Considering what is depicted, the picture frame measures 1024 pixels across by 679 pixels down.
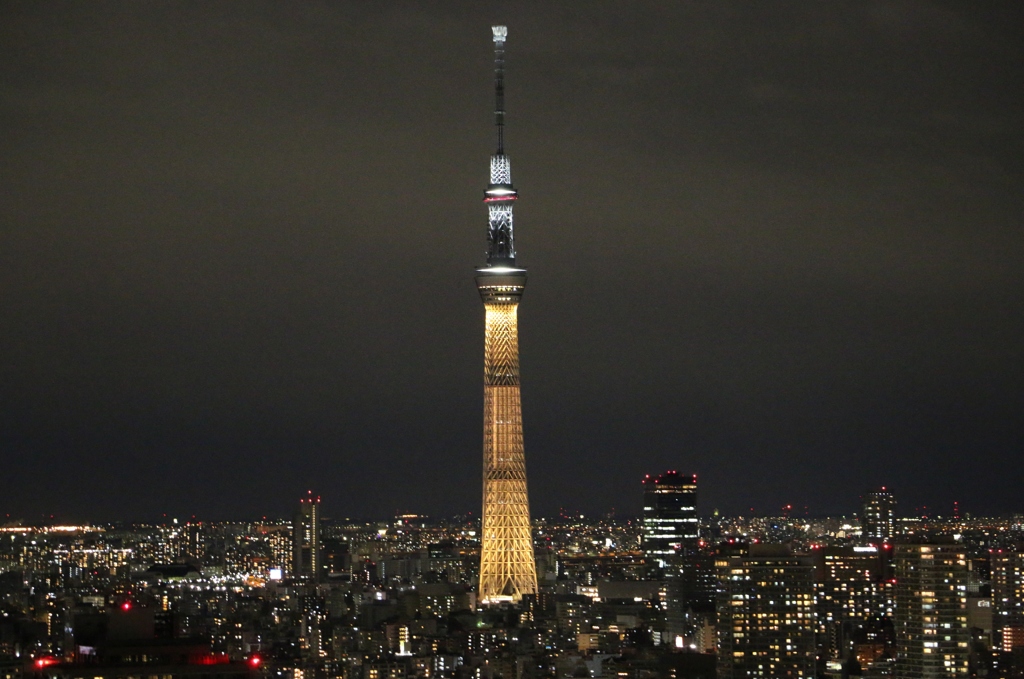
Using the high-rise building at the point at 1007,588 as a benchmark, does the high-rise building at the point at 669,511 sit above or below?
above

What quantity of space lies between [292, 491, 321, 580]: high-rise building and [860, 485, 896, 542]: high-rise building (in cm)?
1994

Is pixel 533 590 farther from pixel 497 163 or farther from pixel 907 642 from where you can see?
pixel 907 642

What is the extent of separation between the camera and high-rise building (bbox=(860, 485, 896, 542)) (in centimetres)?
8544

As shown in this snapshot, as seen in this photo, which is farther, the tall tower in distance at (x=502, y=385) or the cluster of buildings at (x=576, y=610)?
the tall tower in distance at (x=502, y=385)

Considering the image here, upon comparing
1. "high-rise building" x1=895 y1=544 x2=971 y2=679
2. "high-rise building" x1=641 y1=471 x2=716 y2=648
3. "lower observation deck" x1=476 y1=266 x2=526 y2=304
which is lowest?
"high-rise building" x1=895 y1=544 x2=971 y2=679

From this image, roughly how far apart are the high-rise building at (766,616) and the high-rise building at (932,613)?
5.99 feet

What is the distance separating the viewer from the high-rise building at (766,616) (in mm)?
44281

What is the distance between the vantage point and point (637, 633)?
55906mm

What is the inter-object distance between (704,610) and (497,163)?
449 inches

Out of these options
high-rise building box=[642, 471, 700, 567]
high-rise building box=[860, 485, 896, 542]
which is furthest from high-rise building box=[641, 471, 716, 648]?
high-rise building box=[860, 485, 896, 542]

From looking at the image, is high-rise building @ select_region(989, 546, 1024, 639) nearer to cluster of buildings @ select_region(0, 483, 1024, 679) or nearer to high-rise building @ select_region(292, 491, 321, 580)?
cluster of buildings @ select_region(0, 483, 1024, 679)

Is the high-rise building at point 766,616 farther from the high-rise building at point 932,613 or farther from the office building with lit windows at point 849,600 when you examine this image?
the high-rise building at point 932,613

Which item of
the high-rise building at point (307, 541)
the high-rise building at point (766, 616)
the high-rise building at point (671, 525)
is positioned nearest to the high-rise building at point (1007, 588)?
the high-rise building at point (766, 616)

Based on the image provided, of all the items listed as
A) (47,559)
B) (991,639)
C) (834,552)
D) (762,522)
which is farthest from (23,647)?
(762,522)
